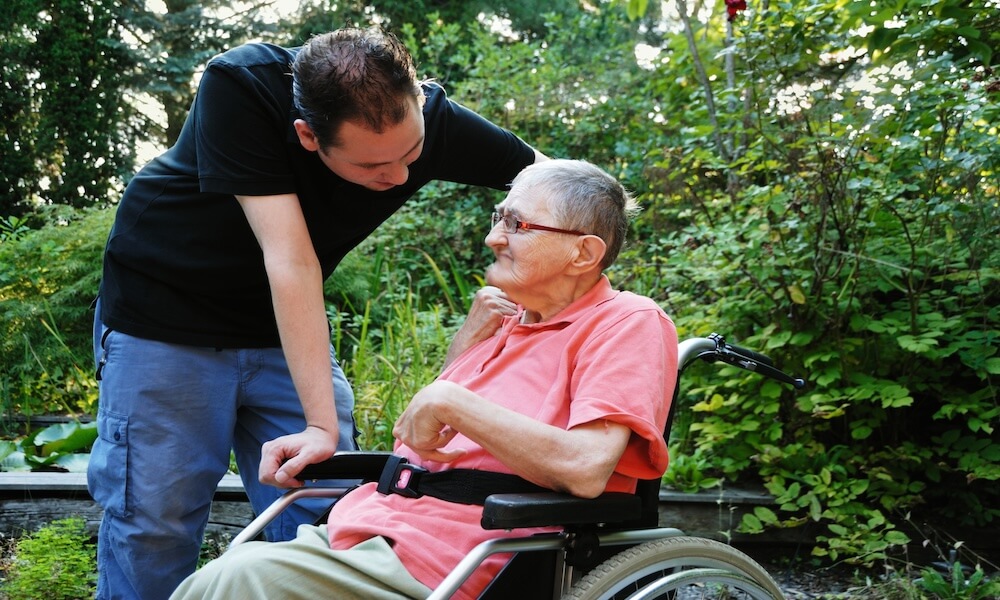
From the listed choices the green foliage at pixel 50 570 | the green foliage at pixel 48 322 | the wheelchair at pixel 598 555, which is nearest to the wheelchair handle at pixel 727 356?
the wheelchair at pixel 598 555

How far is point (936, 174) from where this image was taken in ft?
9.66

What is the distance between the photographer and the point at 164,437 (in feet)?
6.49

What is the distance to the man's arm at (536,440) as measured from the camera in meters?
1.49

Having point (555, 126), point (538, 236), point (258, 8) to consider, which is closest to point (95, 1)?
point (258, 8)

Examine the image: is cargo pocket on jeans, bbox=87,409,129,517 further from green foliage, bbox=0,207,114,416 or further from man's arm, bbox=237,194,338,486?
green foliage, bbox=0,207,114,416

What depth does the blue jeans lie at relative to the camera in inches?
77.2

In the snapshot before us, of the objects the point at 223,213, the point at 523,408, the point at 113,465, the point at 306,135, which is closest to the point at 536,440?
the point at 523,408

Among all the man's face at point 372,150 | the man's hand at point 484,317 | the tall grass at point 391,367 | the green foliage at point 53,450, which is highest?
the man's face at point 372,150

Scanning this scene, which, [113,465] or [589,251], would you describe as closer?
[589,251]

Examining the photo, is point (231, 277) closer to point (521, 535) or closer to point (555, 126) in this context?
point (521, 535)

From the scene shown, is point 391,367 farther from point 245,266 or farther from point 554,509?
point 554,509

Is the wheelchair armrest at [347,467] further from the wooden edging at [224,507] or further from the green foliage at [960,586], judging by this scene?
the green foliage at [960,586]

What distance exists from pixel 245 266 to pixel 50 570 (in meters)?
1.32

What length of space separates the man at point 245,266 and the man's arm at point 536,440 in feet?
1.07
